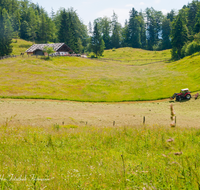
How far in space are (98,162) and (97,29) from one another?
125689 mm

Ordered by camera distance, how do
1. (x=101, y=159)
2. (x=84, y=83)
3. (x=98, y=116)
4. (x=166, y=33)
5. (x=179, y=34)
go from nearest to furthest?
(x=101, y=159) → (x=98, y=116) → (x=84, y=83) → (x=179, y=34) → (x=166, y=33)

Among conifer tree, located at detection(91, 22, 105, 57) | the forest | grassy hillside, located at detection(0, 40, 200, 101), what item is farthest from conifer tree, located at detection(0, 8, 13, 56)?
conifer tree, located at detection(91, 22, 105, 57)

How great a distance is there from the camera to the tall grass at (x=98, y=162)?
4.48 meters

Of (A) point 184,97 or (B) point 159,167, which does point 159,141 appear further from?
(A) point 184,97

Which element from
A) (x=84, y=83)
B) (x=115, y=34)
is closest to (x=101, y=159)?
(x=84, y=83)

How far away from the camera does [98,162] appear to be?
19.1ft

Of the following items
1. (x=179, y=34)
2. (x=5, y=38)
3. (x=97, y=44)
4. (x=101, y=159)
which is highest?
(x=97, y=44)

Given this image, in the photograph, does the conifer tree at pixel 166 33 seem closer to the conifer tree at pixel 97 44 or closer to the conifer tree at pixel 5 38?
the conifer tree at pixel 97 44

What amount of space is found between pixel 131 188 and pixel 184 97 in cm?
3466

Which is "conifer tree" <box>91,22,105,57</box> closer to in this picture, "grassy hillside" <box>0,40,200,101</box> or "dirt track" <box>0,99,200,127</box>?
"grassy hillside" <box>0,40,200,101</box>

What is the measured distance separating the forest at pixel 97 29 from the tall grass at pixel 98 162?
86636 mm

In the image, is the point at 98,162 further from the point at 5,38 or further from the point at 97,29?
the point at 97,29

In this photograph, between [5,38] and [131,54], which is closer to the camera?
[5,38]

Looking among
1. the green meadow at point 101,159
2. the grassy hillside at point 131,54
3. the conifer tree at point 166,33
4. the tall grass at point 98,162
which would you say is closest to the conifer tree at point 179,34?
the grassy hillside at point 131,54
